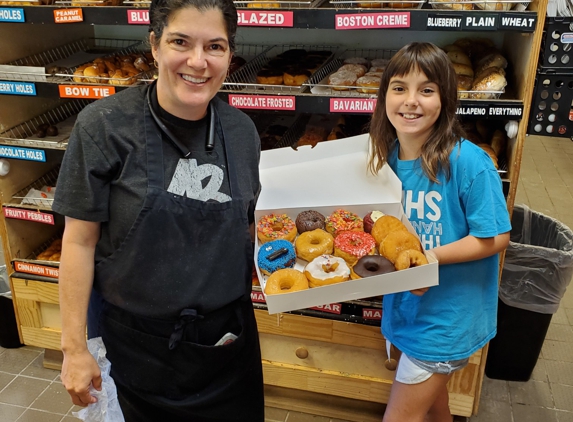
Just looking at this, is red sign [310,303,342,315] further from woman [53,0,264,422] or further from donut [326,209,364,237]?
woman [53,0,264,422]

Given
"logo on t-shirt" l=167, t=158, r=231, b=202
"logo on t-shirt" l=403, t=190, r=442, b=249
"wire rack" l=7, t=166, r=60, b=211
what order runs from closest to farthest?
"logo on t-shirt" l=167, t=158, r=231, b=202 → "logo on t-shirt" l=403, t=190, r=442, b=249 → "wire rack" l=7, t=166, r=60, b=211

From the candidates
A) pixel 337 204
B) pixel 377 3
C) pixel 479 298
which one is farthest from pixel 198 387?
pixel 377 3

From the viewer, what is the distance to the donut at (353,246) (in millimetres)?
1771

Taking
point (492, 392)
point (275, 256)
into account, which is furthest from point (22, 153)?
point (492, 392)

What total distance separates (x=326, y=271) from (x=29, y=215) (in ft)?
5.75

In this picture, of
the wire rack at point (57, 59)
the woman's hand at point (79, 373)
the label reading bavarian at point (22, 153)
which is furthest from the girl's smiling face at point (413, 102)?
the label reading bavarian at point (22, 153)

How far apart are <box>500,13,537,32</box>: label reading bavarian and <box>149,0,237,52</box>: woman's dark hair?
1.03 m

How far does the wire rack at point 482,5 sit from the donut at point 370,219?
815mm

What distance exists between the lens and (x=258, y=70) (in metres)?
2.81

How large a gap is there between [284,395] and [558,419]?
1333mm

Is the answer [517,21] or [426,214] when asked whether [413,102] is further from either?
[517,21]

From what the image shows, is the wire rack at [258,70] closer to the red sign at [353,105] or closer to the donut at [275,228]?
the red sign at [353,105]

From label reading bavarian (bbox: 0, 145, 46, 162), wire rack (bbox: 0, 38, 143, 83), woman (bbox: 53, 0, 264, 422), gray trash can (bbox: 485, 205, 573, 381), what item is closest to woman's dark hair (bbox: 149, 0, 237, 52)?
woman (bbox: 53, 0, 264, 422)

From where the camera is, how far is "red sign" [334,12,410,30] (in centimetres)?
195
